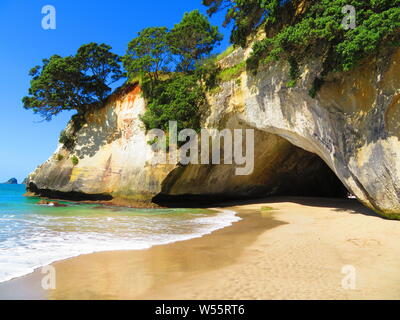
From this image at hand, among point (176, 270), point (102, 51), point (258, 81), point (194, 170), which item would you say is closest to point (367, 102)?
point (258, 81)

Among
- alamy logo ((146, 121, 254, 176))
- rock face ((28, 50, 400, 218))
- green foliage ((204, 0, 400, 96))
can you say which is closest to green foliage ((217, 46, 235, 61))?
rock face ((28, 50, 400, 218))

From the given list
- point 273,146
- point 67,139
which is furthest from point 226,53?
point 67,139

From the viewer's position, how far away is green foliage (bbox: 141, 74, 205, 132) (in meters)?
15.8

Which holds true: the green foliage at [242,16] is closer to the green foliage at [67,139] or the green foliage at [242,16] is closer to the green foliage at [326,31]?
the green foliage at [326,31]

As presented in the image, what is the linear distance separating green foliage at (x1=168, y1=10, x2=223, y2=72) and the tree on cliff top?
6.26 meters

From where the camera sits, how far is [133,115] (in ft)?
62.8

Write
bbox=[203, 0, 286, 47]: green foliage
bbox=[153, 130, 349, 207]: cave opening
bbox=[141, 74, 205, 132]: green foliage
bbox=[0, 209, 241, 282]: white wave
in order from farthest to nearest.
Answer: bbox=[153, 130, 349, 207]: cave opening < bbox=[141, 74, 205, 132]: green foliage < bbox=[203, 0, 286, 47]: green foliage < bbox=[0, 209, 241, 282]: white wave

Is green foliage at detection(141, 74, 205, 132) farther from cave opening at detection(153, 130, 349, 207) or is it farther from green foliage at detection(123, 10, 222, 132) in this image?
cave opening at detection(153, 130, 349, 207)

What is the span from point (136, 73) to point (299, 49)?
1153cm

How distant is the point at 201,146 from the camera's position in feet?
52.5

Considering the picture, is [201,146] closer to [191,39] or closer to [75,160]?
[191,39]

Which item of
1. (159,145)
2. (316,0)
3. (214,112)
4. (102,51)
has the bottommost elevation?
(159,145)

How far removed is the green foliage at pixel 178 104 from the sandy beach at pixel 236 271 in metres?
10.2
